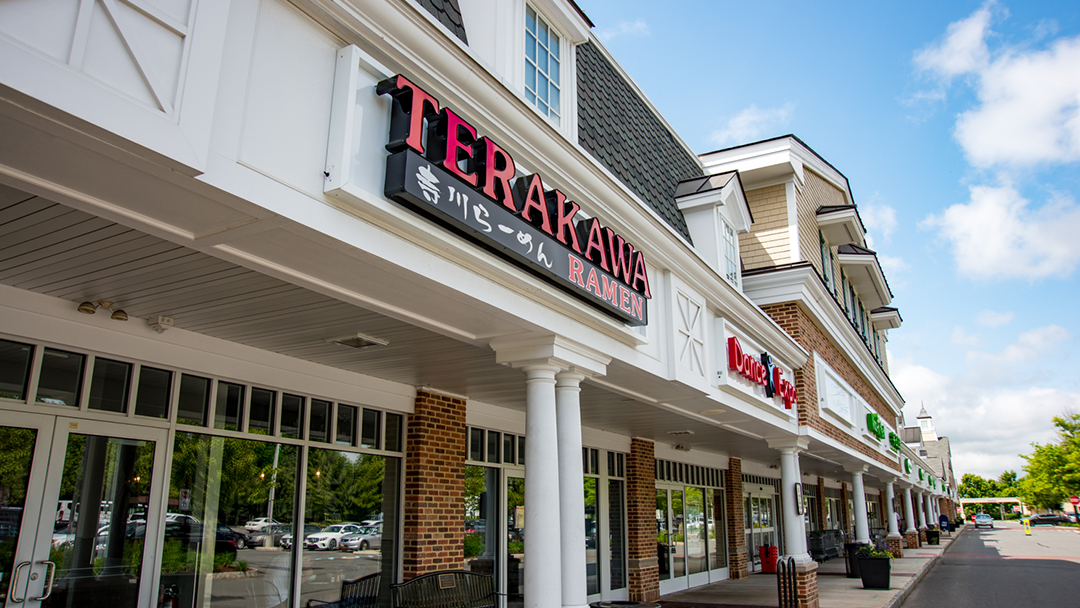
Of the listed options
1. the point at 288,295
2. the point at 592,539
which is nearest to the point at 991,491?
the point at 592,539

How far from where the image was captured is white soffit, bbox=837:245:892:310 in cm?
2031

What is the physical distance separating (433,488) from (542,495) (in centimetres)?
324

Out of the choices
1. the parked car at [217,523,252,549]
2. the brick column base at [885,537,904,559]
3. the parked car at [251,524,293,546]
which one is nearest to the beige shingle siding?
the parked car at [251,524,293,546]

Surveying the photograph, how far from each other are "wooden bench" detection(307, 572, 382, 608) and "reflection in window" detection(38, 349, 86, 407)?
344 cm

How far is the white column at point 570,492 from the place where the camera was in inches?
253

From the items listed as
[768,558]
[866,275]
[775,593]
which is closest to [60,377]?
[775,593]

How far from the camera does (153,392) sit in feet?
21.1

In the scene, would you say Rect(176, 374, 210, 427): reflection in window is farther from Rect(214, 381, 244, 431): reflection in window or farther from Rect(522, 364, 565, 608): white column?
Rect(522, 364, 565, 608): white column

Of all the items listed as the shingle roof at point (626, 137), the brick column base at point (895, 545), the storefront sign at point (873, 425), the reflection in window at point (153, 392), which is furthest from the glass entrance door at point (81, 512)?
the brick column base at point (895, 545)

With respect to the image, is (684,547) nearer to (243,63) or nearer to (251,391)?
(251,391)

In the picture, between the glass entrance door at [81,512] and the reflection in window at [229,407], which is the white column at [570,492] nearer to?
the reflection in window at [229,407]

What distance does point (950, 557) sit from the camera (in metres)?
30.3

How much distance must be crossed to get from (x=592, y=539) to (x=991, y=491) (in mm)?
163258

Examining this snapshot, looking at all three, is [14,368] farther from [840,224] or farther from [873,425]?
[873,425]
